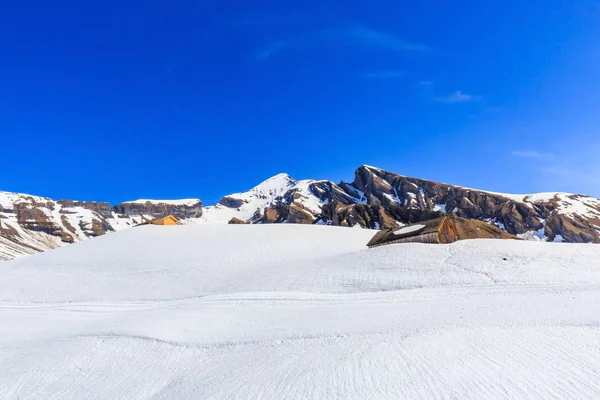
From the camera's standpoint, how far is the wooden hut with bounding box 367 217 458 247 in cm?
1834

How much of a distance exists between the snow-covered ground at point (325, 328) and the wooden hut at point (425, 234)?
1.89 meters

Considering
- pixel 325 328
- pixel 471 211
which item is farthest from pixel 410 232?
pixel 471 211

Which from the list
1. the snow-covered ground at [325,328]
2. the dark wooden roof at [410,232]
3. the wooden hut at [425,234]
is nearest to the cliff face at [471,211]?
the dark wooden roof at [410,232]

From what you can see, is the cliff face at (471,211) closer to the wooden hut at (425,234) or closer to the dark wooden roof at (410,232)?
the dark wooden roof at (410,232)

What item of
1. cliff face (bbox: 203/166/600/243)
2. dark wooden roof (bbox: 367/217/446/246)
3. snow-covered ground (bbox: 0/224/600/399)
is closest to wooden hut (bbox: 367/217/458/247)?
dark wooden roof (bbox: 367/217/446/246)

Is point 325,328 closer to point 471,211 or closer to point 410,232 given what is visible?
point 410,232

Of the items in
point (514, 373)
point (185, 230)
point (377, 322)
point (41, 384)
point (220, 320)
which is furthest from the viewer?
point (185, 230)

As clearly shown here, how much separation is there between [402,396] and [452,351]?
1.59 metres

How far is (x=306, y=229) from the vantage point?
29.3 metres

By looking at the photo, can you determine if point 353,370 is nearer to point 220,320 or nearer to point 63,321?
point 220,320

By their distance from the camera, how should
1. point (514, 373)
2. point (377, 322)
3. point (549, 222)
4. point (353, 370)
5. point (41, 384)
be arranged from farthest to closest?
point (549, 222)
point (377, 322)
point (41, 384)
point (353, 370)
point (514, 373)

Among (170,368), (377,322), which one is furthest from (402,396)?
(170,368)

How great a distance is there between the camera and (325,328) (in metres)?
7.77

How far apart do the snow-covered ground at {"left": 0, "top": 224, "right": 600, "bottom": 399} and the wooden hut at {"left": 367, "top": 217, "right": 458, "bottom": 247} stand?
1.89 meters
